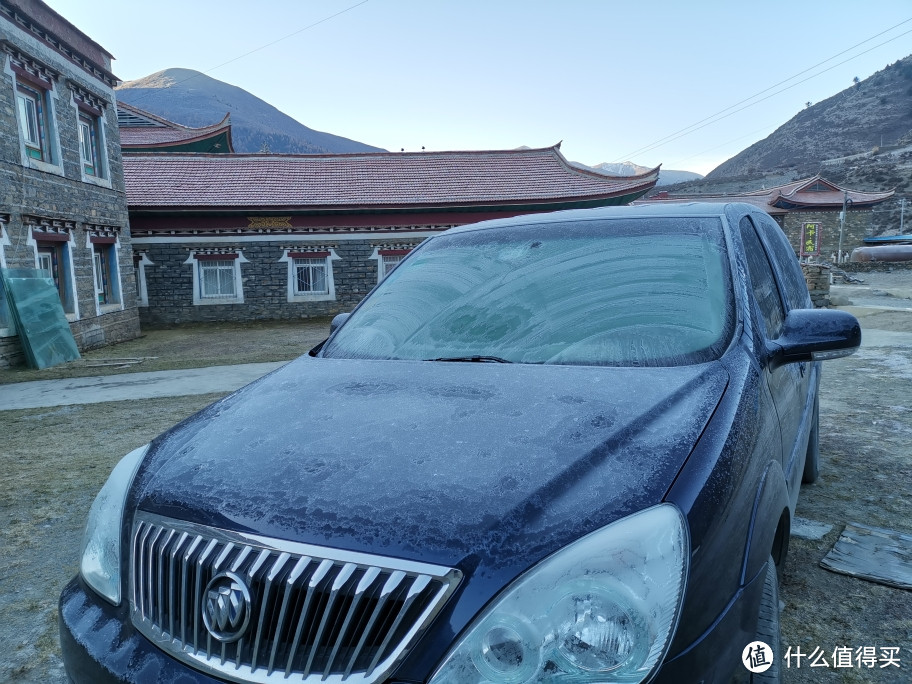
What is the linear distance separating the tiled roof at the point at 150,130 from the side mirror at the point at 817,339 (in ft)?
75.8

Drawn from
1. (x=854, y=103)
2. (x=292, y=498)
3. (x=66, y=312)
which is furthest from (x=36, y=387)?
(x=854, y=103)

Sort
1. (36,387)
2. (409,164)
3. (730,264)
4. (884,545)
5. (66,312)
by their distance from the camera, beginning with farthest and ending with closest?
(409,164) → (66,312) → (36,387) → (884,545) → (730,264)

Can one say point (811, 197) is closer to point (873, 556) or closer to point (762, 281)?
point (873, 556)

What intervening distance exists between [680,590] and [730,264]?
134 cm

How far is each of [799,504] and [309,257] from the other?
1597 cm

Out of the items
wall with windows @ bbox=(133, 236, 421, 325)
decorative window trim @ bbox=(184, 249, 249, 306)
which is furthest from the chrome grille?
decorative window trim @ bbox=(184, 249, 249, 306)

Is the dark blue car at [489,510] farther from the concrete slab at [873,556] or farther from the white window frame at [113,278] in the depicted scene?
the white window frame at [113,278]

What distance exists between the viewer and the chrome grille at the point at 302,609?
986 millimetres

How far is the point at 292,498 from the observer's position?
1.19 metres

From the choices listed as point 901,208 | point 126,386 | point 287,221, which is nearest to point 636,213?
point 126,386

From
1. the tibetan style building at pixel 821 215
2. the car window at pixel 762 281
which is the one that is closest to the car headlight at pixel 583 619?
the car window at pixel 762 281

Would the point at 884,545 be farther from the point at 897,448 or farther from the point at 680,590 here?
the point at 680,590

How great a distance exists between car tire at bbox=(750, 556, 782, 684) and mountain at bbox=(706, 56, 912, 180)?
303ft

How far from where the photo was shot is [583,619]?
98 cm
